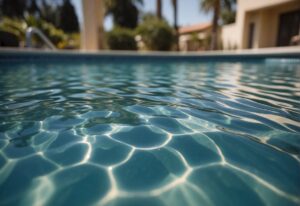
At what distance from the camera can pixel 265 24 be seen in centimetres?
1500

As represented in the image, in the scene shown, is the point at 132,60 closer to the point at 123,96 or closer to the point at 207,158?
the point at 123,96

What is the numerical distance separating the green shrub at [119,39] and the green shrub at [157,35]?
3.32 feet

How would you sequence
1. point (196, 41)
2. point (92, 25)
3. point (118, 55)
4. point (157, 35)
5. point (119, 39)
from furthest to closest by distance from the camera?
point (196, 41)
point (157, 35)
point (119, 39)
point (92, 25)
point (118, 55)

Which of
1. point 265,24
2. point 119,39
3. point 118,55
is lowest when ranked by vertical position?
point 118,55

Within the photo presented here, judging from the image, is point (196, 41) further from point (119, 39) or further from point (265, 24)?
point (119, 39)

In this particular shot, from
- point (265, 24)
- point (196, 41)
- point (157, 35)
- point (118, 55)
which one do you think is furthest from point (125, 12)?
point (118, 55)

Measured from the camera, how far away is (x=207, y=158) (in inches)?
54.9

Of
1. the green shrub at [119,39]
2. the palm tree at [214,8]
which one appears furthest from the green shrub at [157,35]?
the palm tree at [214,8]

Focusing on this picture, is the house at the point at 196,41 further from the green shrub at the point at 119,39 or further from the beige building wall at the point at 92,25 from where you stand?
→ the beige building wall at the point at 92,25

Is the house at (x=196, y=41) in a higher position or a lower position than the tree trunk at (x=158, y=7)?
lower

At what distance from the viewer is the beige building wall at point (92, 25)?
11508mm

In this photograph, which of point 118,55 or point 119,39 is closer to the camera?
point 118,55

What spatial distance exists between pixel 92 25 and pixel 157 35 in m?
5.06

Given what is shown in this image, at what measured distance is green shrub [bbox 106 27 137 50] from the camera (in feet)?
48.9
